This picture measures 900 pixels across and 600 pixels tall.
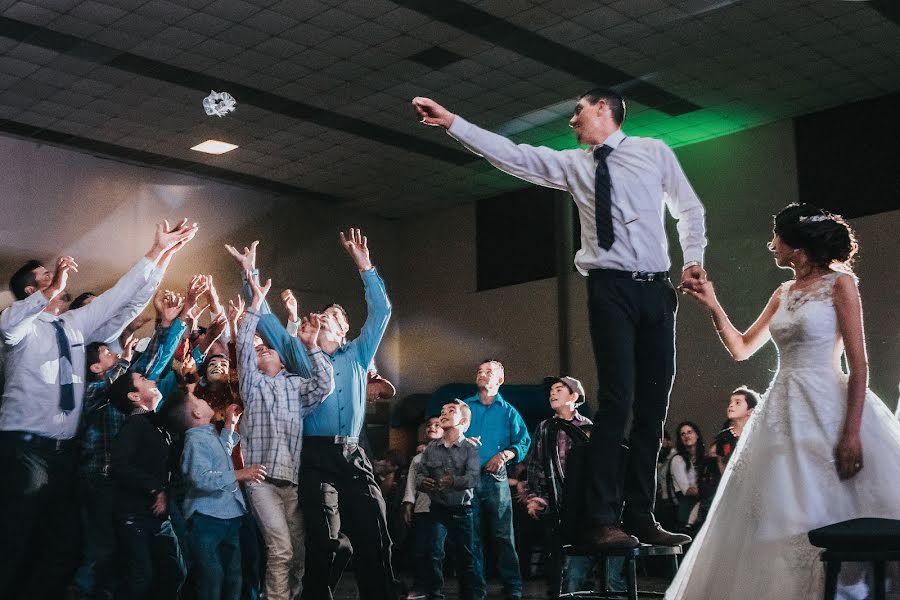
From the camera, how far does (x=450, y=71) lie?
848cm

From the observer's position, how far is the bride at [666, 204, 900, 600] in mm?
2824

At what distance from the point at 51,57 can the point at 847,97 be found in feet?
22.1

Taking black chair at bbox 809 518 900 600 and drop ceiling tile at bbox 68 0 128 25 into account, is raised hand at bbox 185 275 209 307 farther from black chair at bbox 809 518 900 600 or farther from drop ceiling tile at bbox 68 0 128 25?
black chair at bbox 809 518 900 600

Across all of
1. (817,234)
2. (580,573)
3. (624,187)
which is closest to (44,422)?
(624,187)

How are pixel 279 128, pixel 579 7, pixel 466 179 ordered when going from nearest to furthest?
pixel 579 7 < pixel 279 128 < pixel 466 179

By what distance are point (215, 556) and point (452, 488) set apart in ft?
5.46

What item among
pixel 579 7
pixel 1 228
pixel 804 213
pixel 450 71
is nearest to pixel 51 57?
pixel 1 228

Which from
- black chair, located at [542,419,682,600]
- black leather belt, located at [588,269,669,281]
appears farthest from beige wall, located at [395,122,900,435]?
black leather belt, located at [588,269,669,281]

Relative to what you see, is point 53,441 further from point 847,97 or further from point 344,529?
point 847,97

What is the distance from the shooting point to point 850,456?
284 centimetres

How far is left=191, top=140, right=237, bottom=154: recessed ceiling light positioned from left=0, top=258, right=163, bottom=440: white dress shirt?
579 centimetres

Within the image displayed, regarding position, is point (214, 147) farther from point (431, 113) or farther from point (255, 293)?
point (431, 113)

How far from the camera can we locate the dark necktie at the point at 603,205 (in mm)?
2904

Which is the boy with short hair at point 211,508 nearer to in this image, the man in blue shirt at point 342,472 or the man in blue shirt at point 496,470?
the man in blue shirt at point 342,472
